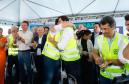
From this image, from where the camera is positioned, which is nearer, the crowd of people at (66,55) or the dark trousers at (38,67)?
the crowd of people at (66,55)

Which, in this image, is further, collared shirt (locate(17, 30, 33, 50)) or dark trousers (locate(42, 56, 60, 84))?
collared shirt (locate(17, 30, 33, 50))

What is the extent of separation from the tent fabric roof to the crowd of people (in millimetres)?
4230

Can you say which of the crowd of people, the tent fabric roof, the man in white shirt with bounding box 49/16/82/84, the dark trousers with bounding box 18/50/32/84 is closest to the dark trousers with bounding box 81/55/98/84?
the crowd of people

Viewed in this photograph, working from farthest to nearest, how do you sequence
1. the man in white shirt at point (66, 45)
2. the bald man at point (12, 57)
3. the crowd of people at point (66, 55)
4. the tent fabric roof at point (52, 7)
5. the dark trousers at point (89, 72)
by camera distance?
the tent fabric roof at point (52, 7) → the bald man at point (12, 57) → the dark trousers at point (89, 72) → the man in white shirt at point (66, 45) → the crowd of people at point (66, 55)

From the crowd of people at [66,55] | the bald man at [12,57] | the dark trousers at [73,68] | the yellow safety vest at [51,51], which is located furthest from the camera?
the bald man at [12,57]

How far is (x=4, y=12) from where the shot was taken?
1065 centimetres

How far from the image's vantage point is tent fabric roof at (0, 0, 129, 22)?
28.8 feet

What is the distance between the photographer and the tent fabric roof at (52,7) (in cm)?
878

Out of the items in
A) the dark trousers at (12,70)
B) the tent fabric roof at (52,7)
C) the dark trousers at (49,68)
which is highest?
the tent fabric roof at (52,7)

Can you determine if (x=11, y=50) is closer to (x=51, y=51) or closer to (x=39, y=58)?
(x=39, y=58)

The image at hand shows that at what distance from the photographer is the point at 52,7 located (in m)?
9.88

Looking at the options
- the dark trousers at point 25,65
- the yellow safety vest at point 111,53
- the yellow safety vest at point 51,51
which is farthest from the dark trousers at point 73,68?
the dark trousers at point 25,65

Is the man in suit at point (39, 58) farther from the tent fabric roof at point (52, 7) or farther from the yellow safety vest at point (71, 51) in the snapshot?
the tent fabric roof at point (52, 7)

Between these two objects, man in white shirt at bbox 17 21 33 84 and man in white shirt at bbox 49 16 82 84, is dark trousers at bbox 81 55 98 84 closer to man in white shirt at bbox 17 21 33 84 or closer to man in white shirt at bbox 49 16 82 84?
man in white shirt at bbox 49 16 82 84
